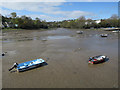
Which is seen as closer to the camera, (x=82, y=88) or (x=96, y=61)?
(x=82, y=88)

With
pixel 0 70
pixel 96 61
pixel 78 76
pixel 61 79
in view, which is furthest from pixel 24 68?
pixel 96 61

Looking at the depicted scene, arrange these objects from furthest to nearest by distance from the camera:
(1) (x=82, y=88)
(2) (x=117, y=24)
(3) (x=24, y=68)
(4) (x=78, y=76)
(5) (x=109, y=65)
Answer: (2) (x=117, y=24) < (5) (x=109, y=65) < (3) (x=24, y=68) < (4) (x=78, y=76) < (1) (x=82, y=88)

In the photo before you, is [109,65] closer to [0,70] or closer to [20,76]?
[20,76]

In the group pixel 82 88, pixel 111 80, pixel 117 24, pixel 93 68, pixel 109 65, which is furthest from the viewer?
pixel 117 24

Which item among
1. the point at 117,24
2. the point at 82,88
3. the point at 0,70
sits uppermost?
the point at 117,24

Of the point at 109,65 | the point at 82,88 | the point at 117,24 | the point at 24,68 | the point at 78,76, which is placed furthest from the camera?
the point at 117,24

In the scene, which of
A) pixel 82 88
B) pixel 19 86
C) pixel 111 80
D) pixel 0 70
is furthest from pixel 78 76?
pixel 0 70

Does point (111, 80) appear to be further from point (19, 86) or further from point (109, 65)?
point (19, 86)

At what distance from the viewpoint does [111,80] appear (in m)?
11.5

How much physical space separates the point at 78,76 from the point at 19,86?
7.62 m

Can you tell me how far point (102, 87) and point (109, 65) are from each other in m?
6.36

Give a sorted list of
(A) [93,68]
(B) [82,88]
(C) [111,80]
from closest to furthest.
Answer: (B) [82,88] < (C) [111,80] < (A) [93,68]

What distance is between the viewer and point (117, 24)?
336 ft

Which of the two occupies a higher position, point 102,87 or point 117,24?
point 117,24
